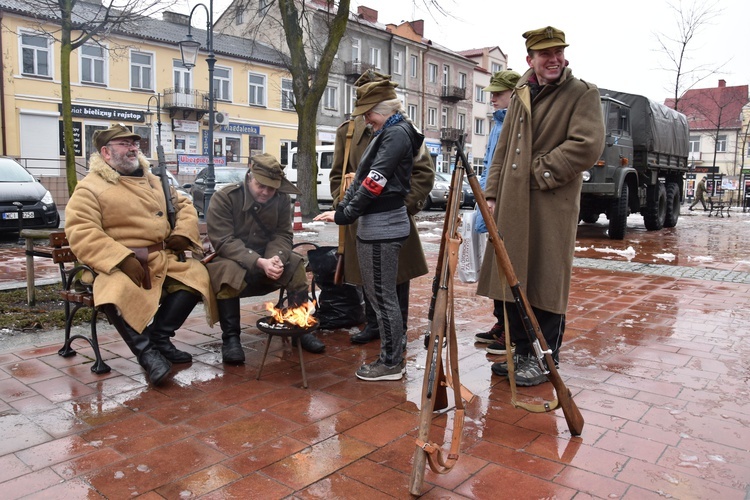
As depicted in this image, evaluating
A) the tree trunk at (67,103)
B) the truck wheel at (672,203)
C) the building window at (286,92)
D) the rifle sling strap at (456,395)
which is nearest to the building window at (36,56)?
the building window at (286,92)

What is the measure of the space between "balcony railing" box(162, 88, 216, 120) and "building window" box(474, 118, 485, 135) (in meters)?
25.6

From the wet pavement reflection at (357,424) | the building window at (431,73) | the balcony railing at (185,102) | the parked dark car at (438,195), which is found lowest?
the wet pavement reflection at (357,424)

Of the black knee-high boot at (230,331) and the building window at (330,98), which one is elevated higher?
the building window at (330,98)

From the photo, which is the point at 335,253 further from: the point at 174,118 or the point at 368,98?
the point at 174,118

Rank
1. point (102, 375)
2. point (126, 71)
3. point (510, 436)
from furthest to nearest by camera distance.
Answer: point (126, 71) < point (102, 375) < point (510, 436)

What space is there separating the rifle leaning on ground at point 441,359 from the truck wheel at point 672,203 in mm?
15267

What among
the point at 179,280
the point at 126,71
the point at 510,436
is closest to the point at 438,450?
the point at 510,436

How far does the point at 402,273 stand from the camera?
4547mm

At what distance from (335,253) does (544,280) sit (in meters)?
2.06

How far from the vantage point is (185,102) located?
2888cm

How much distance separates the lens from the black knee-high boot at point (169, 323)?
436 centimetres

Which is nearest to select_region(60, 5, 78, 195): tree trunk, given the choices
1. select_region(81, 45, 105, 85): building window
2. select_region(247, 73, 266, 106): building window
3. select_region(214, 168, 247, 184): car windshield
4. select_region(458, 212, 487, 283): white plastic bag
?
select_region(214, 168, 247, 184): car windshield

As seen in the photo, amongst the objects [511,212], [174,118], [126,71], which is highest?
[126,71]

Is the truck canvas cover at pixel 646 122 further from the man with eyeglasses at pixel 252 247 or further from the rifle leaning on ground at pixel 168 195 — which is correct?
the rifle leaning on ground at pixel 168 195
